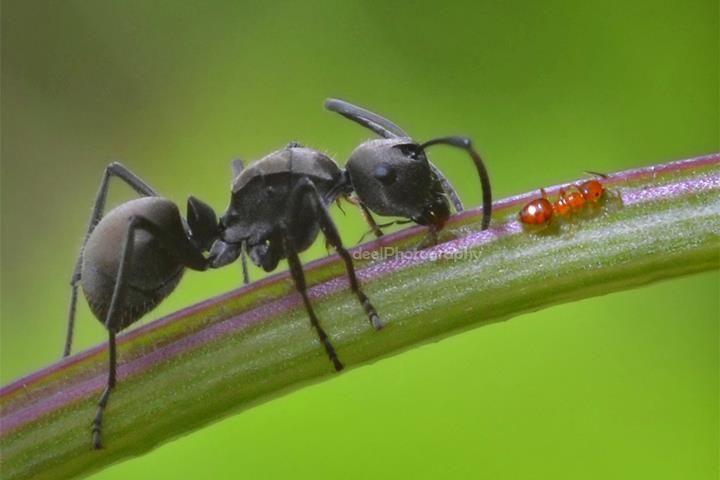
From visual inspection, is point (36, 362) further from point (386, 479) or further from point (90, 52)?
point (90, 52)

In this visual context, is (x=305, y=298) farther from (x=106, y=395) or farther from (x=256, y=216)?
(x=256, y=216)

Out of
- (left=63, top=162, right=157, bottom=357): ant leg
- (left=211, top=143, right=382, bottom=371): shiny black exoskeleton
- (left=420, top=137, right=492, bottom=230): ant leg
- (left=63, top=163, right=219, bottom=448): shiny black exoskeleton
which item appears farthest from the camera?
(left=63, top=162, right=157, bottom=357): ant leg

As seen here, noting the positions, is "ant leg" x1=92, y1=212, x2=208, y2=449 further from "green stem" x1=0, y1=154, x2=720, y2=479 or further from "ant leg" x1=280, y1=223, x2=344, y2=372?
"ant leg" x1=280, y1=223, x2=344, y2=372

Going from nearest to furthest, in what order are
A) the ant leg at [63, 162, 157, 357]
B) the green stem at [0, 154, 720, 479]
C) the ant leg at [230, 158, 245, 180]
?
the green stem at [0, 154, 720, 479]
the ant leg at [63, 162, 157, 357]
the ant leg at [230, 158, 245, 180]

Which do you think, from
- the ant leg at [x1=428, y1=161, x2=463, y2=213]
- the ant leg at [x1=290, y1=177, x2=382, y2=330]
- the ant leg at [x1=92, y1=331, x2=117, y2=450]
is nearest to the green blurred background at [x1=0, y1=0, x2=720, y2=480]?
the ant leg at [x1=428, y1=161, x2=463, y2=213]

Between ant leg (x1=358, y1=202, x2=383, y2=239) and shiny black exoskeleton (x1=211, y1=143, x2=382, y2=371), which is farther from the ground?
shiny black exoskeleton (x1=211, y1=143, x2=382, y2=371)

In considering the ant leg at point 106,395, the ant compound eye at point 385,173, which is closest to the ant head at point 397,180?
the ant compound eye at point 385,173

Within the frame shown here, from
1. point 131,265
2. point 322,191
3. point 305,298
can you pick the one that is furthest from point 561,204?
point 131,265
